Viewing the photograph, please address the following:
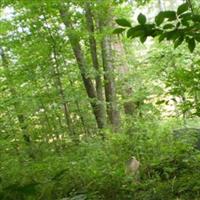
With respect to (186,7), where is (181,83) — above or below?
below

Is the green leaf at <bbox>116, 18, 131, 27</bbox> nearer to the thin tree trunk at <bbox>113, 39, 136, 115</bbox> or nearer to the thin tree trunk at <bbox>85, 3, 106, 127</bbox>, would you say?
the thin tree trunk at <bbox>85, 3, 106, 127</bbox>

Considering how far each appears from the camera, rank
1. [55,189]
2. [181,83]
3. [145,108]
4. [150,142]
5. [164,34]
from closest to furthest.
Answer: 1. [164,34]
2. [181,83]
3. [55,189]
4. [150,142]
5. [145,108]

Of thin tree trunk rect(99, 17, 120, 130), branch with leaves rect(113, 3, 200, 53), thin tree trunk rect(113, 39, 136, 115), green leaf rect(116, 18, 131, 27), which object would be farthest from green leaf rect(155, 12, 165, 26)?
thin tree trunk rect(113, 39, 136, 115)

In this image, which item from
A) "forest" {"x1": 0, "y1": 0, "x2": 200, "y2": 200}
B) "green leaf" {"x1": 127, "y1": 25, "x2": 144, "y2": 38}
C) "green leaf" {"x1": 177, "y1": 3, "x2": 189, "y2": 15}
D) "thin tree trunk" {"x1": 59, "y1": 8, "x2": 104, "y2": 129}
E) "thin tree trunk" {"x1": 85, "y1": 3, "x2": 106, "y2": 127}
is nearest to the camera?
"green leaf" {"x1": 177, "y1": 3, "x2": 189, "y2": 15}

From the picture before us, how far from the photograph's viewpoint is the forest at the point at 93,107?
158 inches

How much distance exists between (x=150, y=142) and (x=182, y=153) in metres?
0.54

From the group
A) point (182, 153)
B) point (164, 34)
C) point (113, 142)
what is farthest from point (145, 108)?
point (164, 34)

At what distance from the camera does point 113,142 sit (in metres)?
5.79

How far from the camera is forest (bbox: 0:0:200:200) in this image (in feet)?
13.1

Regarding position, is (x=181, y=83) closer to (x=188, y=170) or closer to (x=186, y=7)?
(x=188, y=170)

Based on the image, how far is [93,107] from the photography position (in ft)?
29.3

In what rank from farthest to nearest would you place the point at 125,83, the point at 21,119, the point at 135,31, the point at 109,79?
the point at 125,83 < the point at 21,119 < the point at 109,79 < the point at 135,31

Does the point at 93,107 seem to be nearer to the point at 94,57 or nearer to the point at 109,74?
the point at 109,74

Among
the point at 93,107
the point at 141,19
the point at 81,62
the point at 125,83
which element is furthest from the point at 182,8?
the point at 125,83
